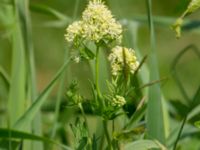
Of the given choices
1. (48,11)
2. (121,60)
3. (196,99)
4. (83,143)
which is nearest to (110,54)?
(121,60)

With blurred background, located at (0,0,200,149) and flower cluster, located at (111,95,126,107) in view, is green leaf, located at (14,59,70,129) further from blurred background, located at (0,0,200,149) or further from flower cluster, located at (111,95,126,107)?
blurred background, located at (0,0,200,149)

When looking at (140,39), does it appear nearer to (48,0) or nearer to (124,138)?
(48,0)

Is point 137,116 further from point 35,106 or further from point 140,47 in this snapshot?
point 140,47

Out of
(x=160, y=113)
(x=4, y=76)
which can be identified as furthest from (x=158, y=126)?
(x=4, y=76)

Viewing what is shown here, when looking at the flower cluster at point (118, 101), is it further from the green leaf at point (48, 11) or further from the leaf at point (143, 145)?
the green leaf at point (48, 11)

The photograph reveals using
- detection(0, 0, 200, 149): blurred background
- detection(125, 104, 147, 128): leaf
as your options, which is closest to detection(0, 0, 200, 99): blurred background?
detection(0, 0, 200, 149): blurred background
